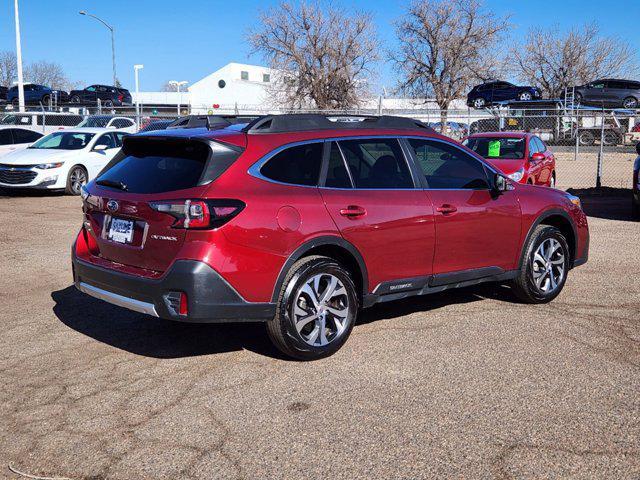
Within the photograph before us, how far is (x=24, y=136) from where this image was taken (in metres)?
19.6

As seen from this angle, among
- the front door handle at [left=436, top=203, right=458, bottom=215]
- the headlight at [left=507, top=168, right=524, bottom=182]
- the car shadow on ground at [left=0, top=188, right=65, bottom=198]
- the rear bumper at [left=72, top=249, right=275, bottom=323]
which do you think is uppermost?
the front door handle at [left=436, top=203, right=458, bottom=215]

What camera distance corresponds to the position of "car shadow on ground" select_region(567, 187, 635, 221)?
13.5 m

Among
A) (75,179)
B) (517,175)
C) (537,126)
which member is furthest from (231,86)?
(517,175)

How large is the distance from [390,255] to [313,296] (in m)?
0.76

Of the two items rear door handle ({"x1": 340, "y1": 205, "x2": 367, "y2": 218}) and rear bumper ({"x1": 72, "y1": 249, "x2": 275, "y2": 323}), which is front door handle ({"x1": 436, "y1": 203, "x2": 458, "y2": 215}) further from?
rear bumper ({"x1": 72, "y1": 249, "x2": 275, "y2": 323})

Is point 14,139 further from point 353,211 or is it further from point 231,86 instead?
point 231,86

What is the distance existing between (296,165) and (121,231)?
1294mm

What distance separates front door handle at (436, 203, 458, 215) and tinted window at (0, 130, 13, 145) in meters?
16.5

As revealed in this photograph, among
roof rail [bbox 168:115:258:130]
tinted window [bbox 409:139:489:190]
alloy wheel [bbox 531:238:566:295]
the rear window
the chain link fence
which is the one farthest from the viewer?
the chain link fence

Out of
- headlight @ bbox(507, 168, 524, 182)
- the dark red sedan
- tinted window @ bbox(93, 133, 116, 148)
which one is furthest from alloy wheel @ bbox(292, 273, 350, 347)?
tinted window @ bbox(93, 133, 116, 148)

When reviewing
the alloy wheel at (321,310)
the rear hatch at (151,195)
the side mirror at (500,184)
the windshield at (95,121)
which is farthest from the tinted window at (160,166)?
the windshield at (95,121)

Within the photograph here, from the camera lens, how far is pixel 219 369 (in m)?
4.85

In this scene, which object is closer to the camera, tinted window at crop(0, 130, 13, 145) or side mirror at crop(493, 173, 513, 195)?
side mirror at crop(493, 173, 513, 195)

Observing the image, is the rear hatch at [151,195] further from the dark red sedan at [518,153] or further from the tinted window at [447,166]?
the dark red sedan at [518,153]
